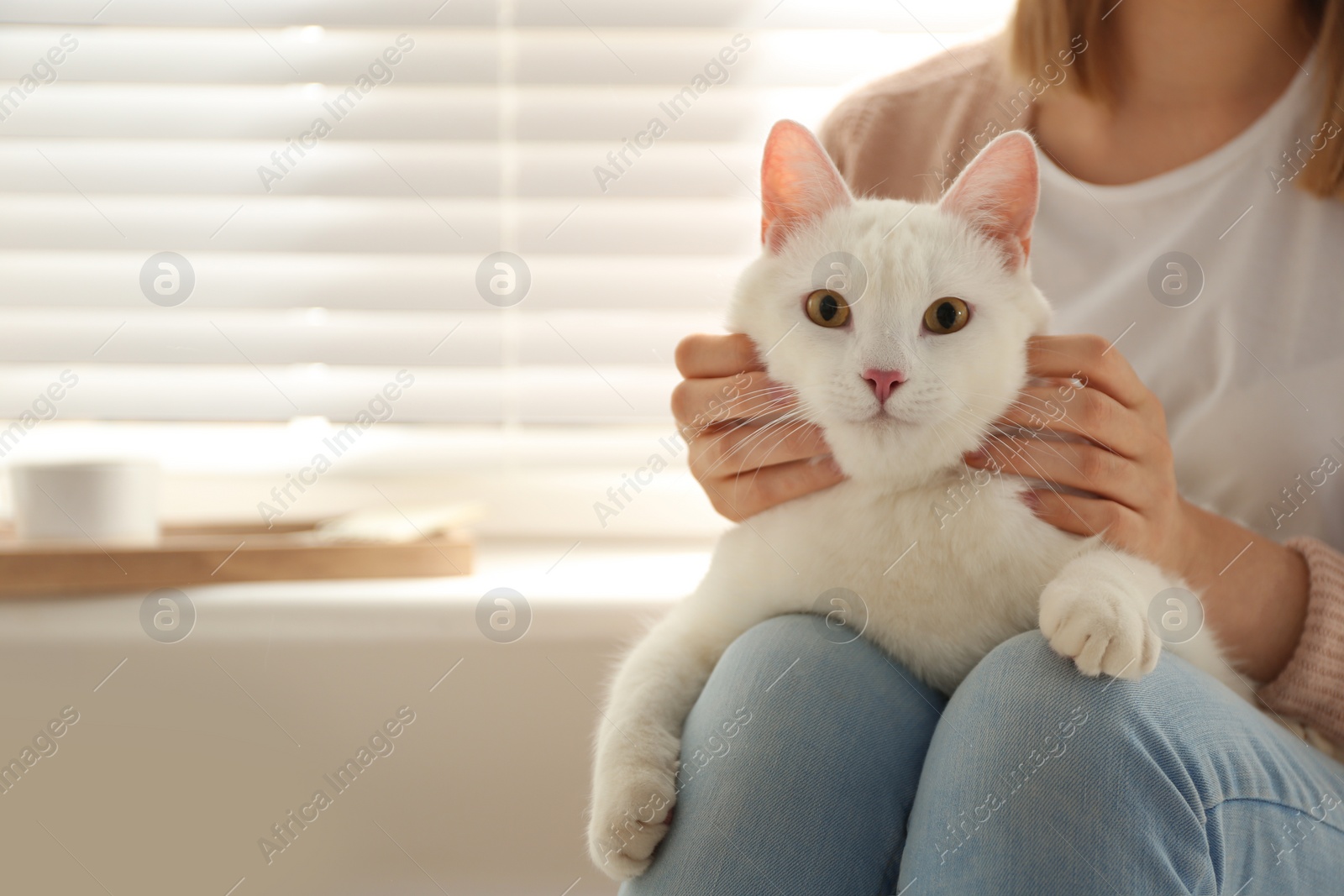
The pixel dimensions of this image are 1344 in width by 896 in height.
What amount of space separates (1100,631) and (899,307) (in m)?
0.31

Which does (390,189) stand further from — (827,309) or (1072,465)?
(1072,465)

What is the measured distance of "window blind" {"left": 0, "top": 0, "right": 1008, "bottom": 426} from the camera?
1.45m

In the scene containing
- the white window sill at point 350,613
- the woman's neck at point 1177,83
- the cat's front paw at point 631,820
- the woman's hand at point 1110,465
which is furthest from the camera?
the white window sill at point 350,613

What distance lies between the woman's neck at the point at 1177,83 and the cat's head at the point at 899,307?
367mm

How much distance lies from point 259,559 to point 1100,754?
109 centimetres

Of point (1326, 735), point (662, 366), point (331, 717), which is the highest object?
point (662, 366)

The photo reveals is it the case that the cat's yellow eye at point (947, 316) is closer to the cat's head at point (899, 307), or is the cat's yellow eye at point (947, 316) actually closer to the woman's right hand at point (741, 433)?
the cat's head at point (899, 307)

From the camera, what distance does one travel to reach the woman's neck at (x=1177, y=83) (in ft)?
3.65

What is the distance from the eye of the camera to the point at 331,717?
4.20 feet

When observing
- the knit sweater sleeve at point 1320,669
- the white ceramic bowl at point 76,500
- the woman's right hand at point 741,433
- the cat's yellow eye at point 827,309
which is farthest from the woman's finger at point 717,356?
the white ceramic bowl at point 76,500

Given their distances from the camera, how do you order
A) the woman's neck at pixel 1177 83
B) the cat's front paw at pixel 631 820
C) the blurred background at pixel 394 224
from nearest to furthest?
the cat's front paw at pixel 631 820
the woman's neck at pixel 1177 83
the blurred background at pixel 394 224

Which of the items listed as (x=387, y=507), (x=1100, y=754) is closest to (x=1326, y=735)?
(x=1100, y=754)

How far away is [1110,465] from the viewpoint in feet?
2.76

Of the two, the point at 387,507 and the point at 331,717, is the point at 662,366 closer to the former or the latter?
the point at 387,507
